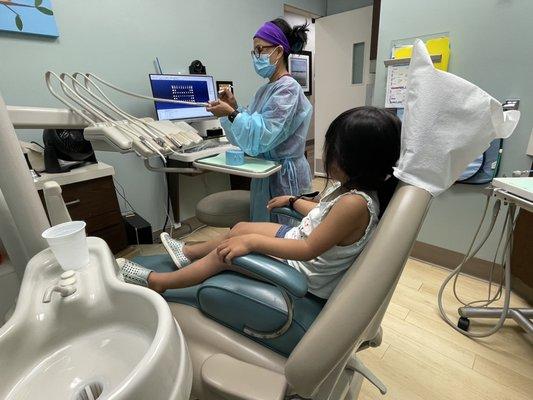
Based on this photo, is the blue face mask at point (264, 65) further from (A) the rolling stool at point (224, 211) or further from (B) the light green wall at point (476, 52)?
(B) the light green wall at point (476, 52)

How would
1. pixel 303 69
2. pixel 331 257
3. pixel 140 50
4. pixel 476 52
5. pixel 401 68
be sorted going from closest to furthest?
pixel 331 257, pixel 476 52, pixel 401 68, pixel 140 50, pixel 303 69

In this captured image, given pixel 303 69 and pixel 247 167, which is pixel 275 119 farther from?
pixel 303 69

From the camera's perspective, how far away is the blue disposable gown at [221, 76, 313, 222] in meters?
1.32

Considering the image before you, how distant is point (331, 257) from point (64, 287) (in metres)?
0.64

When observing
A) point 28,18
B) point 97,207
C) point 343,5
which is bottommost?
point 97,207

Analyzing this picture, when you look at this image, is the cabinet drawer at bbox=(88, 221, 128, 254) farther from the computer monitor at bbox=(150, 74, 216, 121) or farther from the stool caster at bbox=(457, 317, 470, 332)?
the stool caster at bbox=(457, 317, 470, 332)

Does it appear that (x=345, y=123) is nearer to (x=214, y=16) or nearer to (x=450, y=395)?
(x=450, y=395)

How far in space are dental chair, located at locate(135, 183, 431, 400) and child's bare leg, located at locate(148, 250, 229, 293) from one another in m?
0.03

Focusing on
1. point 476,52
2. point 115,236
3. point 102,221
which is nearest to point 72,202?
point 102,221

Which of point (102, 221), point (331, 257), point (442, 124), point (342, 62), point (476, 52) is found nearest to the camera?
point (442, 124)

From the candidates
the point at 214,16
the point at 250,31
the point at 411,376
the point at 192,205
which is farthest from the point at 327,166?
the point at 250,31

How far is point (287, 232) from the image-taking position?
102 centimetres

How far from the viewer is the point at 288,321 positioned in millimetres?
715

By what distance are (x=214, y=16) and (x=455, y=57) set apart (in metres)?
1.84
